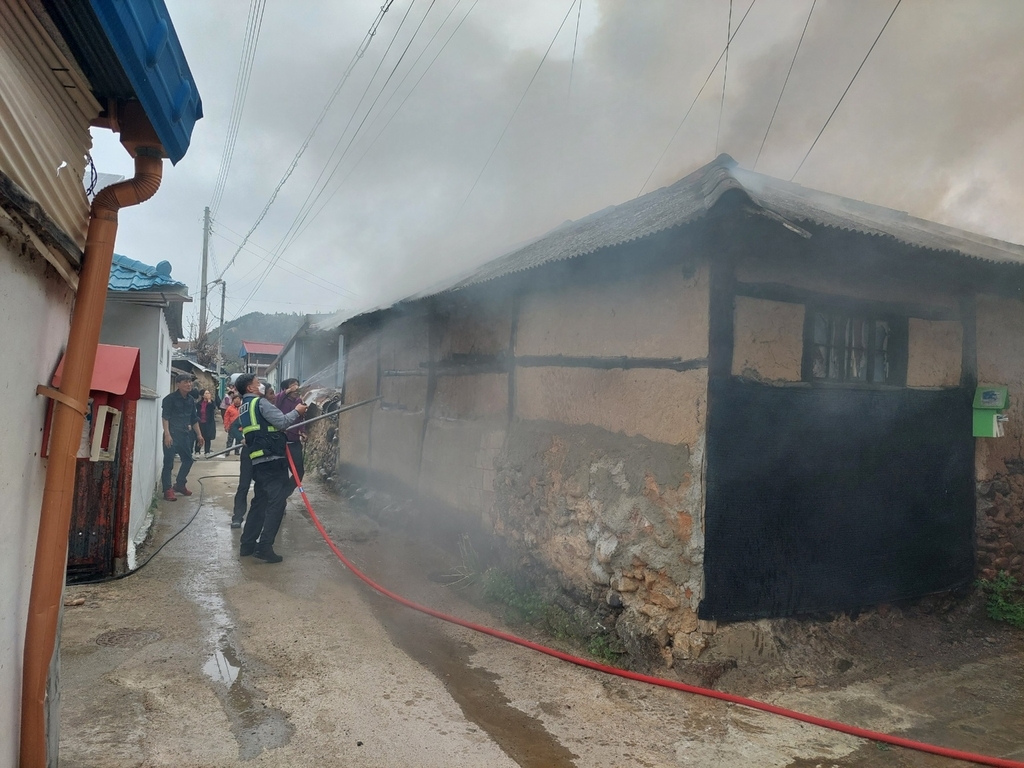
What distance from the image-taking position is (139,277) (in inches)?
303

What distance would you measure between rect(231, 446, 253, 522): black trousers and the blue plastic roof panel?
4.81 m

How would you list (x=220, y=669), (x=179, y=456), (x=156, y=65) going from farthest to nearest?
(x=179, y=456) < (x=220, y=669) < (x=156, y=65)

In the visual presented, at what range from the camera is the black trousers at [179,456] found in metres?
9.10

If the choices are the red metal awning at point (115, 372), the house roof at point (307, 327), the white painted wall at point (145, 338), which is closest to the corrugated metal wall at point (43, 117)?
the red metal awning at point (115, 372)

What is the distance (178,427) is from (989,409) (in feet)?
30.0

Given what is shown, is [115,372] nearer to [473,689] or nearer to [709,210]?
[473,689]

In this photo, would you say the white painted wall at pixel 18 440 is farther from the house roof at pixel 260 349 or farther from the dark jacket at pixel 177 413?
the house roof at pixel 260 349

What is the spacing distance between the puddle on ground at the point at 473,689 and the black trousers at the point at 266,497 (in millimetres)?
1797

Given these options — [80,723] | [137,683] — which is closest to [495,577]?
[137,683]

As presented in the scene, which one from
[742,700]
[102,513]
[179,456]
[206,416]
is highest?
[206,416]

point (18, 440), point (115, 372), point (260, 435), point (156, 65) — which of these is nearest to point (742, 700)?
point (18, 440)

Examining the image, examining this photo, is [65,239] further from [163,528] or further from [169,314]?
[169,314]

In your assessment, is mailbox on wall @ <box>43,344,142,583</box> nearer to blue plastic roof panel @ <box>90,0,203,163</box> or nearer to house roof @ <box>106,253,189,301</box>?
house roof @ <box>106,253,189,301</box>

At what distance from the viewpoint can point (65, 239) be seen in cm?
224
